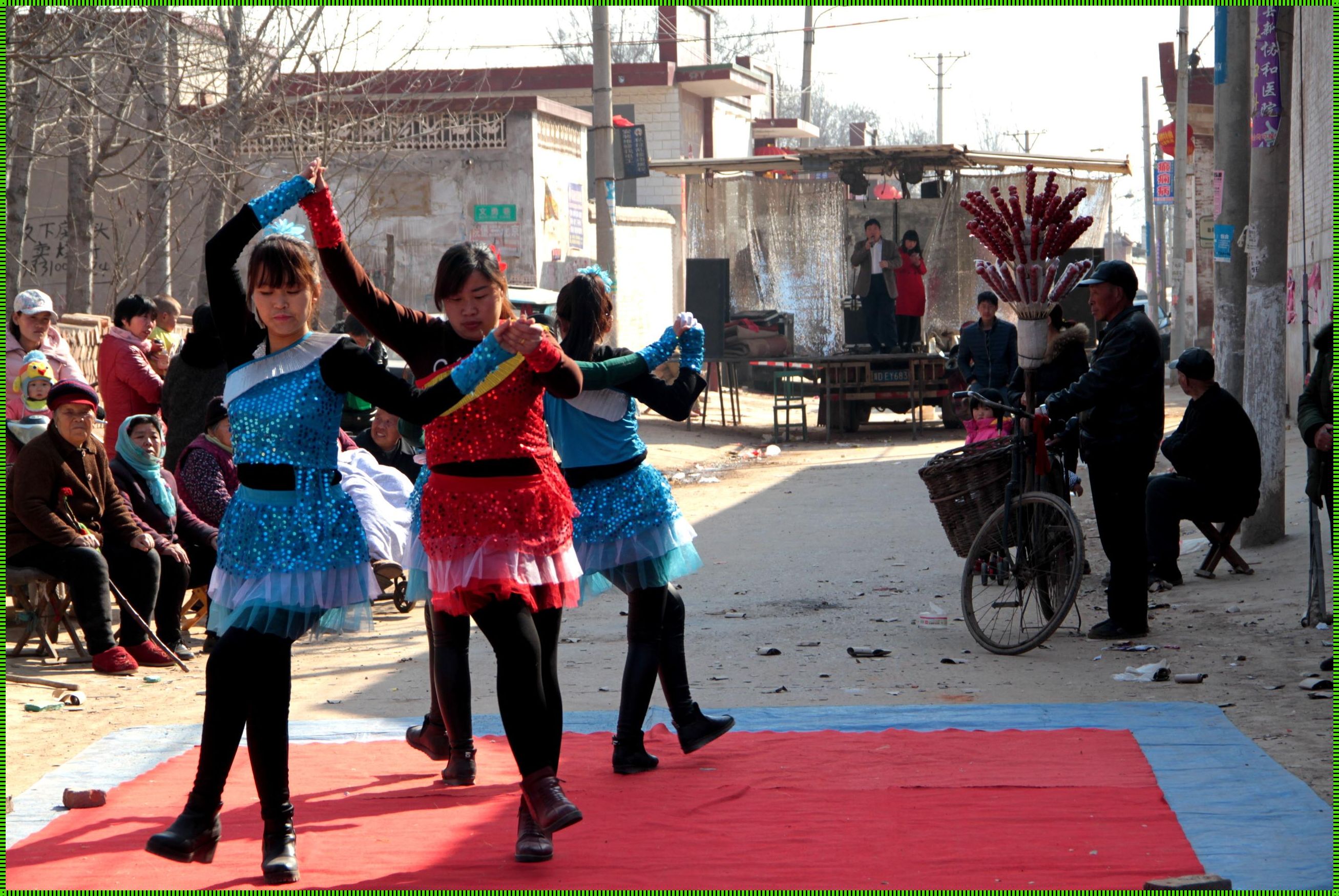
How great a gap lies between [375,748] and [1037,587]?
11.6 feet

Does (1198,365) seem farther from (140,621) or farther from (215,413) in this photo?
(140,621)

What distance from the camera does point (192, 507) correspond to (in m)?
8.09

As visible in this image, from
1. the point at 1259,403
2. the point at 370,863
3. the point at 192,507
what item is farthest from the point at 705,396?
the point at 370,863

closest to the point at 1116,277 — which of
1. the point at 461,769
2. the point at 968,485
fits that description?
the point at 968,485

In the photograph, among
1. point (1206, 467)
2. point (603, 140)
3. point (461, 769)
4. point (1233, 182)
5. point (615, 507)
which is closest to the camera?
point (461, 769)

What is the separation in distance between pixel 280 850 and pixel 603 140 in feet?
46.5

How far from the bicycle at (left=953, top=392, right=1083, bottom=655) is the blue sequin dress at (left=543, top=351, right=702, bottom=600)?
2609 mm

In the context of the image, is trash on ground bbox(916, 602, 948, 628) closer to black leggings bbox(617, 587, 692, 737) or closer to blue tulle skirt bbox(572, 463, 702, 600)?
black leggings bbox(617, 587, 692, 737)

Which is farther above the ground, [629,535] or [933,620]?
[629,535]

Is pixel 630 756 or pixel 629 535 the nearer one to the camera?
pixel 629 535

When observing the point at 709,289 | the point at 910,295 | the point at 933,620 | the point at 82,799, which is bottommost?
the point at 933,620

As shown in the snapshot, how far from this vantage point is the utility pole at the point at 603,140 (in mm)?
17250

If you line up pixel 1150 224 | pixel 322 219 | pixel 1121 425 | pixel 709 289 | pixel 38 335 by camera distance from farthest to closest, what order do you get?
pixel 1150 224 < pixel 709 289 < pixel 38 335 < pixel 1121 425 < pixel 322 219

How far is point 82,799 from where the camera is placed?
4789 mm
